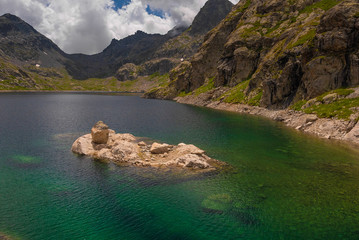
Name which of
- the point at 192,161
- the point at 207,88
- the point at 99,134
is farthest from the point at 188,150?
the point at 207,88

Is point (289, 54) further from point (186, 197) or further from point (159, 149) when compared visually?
point (186, 197)

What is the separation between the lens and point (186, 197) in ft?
110

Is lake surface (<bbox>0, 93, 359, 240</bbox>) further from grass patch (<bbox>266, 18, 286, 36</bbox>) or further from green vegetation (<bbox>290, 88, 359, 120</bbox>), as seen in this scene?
grass patch (<bbox>266, 18, 286, 36</bbox>)

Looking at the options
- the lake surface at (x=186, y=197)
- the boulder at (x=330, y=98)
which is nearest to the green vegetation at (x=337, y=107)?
the boulder at (x=330, y=98)

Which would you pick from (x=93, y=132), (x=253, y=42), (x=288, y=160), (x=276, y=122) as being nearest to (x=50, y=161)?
(x=93, y=132)

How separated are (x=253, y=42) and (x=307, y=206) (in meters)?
145

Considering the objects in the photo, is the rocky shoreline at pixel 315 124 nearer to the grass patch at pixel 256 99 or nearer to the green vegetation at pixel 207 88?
the grass patch at pixel 256 99

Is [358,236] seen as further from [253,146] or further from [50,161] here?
[50,161]

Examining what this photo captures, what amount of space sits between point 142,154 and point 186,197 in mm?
19854

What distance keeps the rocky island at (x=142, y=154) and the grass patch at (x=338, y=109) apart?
4342 centimetres

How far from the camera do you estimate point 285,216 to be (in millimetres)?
28703

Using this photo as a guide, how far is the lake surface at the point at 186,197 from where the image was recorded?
2600 centimetres

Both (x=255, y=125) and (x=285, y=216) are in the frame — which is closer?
(x=285, y=216)

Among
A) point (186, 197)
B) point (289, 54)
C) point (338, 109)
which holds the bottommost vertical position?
point (186, 197)
